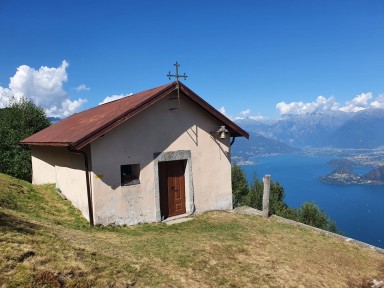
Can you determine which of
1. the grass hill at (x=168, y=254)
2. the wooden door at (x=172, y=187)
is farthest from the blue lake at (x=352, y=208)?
the grass hill at (x=168, y=254)

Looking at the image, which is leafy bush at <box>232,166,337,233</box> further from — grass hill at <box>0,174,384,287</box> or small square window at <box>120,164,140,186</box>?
small square window at <box>120,164,140,186</box>

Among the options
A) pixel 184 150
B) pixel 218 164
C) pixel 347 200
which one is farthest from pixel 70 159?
pixel 347 200

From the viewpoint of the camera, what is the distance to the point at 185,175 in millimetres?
13930

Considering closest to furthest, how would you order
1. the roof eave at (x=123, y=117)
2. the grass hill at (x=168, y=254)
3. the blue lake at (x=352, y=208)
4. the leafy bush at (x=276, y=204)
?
1. the grass hill at (x=168, y=254)
2. the roof eave at (x=123, y=117)
3. the leafy bush at (x=276, y=204)
4. the blue lake at (x=352, y=208)

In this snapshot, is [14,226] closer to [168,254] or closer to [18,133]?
[168,254]

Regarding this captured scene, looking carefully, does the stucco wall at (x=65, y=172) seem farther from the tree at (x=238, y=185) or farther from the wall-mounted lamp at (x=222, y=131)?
the tree at (x=238, y=185)

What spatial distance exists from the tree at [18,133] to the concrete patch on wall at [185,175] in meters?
17.9

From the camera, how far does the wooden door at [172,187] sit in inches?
525

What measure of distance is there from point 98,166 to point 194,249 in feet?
15.4

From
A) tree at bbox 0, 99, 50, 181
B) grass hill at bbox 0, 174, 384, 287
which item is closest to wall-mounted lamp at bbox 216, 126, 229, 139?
grass hill at bbox 0, 174, 384, 287

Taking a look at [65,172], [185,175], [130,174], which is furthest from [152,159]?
[65,172]

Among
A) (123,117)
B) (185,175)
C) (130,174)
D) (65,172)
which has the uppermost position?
(123,117)

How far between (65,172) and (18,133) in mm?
16859

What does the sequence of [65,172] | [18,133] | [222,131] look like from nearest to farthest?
[65,172], [222,131], [18,133]
